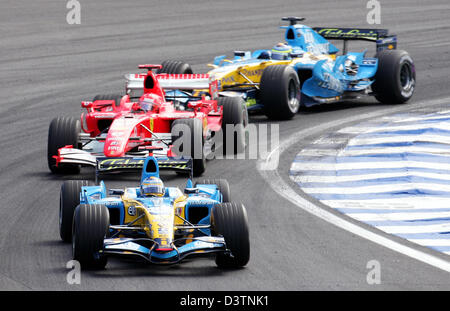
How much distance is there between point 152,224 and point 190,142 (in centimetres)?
479

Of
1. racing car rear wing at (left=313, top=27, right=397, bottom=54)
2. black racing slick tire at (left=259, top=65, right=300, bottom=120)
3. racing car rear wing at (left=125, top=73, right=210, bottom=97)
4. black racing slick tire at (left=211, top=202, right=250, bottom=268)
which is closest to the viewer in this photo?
black racing slick tire at (left=211, top=202, right=250, bottom=268)

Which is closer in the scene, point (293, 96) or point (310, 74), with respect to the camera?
point (293, 96)

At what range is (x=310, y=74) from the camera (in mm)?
20406

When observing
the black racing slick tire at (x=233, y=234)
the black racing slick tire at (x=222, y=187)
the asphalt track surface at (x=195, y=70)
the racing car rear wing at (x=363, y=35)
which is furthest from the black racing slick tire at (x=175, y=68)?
the black racing slick tire at (x=233, y=234)

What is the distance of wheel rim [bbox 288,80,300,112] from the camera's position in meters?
19.5

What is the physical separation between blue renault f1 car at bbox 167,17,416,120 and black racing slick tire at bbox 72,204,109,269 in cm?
886

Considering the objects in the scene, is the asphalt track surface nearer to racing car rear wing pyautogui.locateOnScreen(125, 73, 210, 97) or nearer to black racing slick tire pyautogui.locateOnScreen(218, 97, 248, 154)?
black racing slick tire pyautogui.locateOnScreen(218, 97, 248, 154)

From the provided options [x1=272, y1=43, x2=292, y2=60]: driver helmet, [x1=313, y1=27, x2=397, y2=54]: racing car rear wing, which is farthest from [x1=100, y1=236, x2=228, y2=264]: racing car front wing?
[x1=313, y1=27, x2=397, y2=54]: racing car rear wing

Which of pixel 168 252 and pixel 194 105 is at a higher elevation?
pixel 194 105

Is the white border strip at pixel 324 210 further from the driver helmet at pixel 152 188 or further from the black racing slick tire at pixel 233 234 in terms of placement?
the driver helmet at pixel 152 188

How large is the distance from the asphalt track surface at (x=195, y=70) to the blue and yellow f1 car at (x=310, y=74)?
0.41 m

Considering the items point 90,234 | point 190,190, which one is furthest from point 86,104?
point 90,234

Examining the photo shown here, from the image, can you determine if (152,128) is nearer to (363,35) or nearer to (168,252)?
(168,252)
